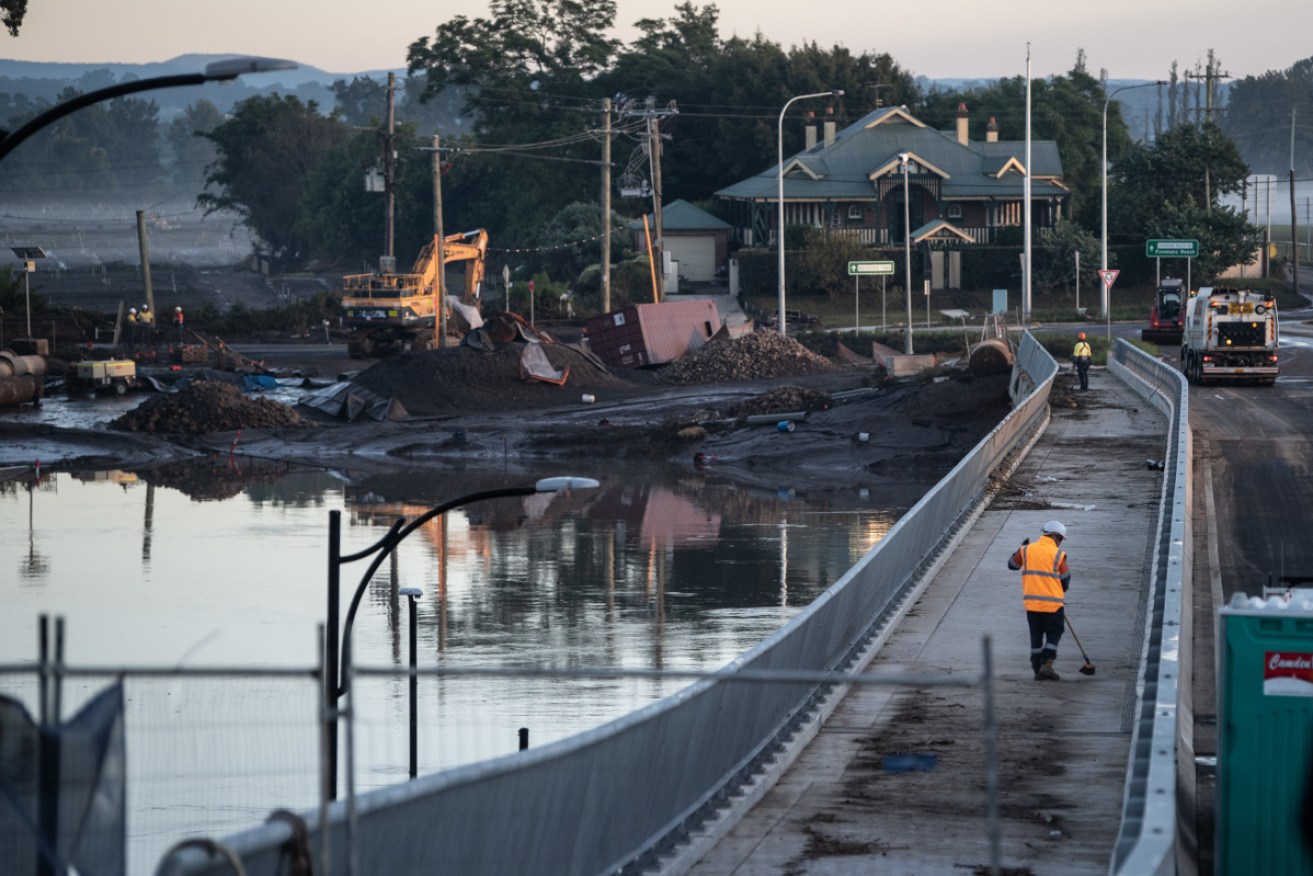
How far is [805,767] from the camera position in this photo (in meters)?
13.5

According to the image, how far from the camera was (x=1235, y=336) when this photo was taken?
50.8m

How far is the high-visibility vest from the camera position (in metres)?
16.0

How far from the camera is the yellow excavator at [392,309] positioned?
65875 millimetres

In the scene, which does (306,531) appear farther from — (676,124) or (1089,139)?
(1089,139)

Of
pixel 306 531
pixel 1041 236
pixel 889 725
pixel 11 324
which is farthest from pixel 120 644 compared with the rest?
pixel 1041 236

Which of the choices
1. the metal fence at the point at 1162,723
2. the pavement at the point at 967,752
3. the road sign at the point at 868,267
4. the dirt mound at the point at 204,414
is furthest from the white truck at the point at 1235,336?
the metal fence at the point at 1162,723

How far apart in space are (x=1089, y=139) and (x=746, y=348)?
6570 centimetres

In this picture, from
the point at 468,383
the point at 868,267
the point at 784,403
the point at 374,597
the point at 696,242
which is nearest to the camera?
the point at 374,597

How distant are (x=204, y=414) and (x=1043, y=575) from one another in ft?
130

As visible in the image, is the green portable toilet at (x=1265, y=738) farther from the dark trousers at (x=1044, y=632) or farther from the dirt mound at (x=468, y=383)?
the dirt mound at (x=468, y=383)

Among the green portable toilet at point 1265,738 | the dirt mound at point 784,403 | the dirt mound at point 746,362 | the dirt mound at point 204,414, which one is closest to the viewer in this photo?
the green portable toilet at point 1265,738

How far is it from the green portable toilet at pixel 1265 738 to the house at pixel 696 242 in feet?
279

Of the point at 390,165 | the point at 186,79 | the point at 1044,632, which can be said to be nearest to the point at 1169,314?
the point at 390,165

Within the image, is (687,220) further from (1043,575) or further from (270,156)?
(1043,575)
